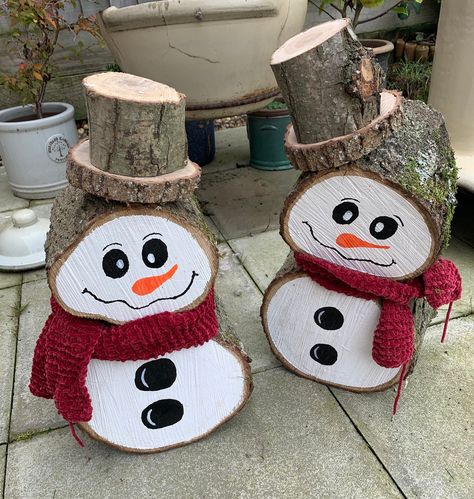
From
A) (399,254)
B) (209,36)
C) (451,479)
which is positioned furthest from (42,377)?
(209,36)

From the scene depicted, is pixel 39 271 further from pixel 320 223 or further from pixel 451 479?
pixel 451 479

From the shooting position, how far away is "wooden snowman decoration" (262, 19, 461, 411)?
134 centimetres

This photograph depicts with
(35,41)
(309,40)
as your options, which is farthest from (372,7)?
(35,41)

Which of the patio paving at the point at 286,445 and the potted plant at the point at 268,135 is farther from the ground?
the potted plant at the point at 268,135

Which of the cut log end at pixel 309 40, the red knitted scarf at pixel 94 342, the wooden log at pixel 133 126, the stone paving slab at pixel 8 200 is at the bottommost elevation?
the stone paving slab at pixel 8 200

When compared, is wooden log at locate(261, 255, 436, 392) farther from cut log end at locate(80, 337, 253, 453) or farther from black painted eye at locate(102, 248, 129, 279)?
black painted eye at locate(102, 248, 129, 279)

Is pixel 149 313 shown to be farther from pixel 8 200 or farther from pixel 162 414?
pixel 8 200

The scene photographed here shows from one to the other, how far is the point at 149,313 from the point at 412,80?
12.2 feet

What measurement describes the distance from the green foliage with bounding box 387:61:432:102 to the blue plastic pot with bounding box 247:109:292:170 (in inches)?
59.5

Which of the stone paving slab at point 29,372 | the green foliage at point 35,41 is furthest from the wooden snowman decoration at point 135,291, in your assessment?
the green foliage at point 35,41

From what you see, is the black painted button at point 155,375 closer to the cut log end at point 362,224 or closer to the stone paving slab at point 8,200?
the cut log end at point 362,224

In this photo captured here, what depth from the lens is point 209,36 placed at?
7.25 ft

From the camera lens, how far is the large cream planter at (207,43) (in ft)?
7.06

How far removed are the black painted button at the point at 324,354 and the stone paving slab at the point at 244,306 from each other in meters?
0.22
